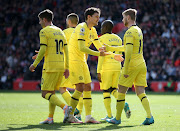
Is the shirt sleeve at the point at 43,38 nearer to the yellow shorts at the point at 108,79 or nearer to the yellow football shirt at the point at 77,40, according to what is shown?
the yellow football shirt at the point at 77,40

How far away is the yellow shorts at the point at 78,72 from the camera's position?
8.21 meters

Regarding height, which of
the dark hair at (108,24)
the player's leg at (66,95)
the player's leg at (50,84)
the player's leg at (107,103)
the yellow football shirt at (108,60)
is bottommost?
the player's leg at (107,103)

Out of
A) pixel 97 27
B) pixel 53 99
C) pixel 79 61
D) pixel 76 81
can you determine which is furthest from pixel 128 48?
pixel 97 27

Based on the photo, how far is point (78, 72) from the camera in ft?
27.0

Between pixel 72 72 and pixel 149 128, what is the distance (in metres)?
2.18

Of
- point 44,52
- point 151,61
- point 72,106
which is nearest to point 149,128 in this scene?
point 72,106

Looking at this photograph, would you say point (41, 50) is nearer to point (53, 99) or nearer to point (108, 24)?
point (53, 99)

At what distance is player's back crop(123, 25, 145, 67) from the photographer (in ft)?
25.6

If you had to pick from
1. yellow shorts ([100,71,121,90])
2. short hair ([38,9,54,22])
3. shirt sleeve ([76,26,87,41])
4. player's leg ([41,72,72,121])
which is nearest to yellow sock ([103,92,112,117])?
yellow shorts ([100,71,121,90])

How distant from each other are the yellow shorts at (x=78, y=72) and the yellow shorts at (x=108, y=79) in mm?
1143

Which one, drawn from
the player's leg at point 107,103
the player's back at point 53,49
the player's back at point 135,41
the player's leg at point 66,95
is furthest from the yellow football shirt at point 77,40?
the player's leg at point 107,103

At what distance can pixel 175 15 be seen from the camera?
27438mm

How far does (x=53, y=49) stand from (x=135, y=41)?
1.77 m

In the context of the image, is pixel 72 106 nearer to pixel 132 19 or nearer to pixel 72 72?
pixel 72 72
